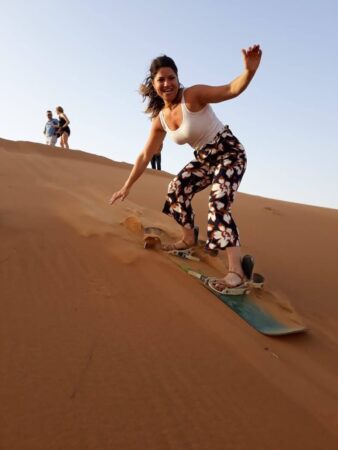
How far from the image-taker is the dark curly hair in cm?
295

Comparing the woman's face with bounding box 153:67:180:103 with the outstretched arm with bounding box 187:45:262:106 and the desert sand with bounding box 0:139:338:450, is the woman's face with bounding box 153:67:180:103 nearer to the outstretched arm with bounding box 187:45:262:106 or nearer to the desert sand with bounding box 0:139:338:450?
the outstretched arm with bounding box 187:45:262:106

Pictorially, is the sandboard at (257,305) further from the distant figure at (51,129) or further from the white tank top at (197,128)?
the distant figure at (51,129)

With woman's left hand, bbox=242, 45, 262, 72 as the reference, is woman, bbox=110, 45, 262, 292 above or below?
below

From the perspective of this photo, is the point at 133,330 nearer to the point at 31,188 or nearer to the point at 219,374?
the point at 219,374

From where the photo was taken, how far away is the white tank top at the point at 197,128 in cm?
289

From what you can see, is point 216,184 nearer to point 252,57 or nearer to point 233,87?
point 233,87

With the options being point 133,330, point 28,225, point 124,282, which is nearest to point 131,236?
point 28,225

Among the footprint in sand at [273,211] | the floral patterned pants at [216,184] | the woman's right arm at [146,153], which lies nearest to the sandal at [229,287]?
the floral patterned pants at [216,184]

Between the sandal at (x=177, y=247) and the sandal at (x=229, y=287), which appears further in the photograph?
the sandal at (x=177, y=247)

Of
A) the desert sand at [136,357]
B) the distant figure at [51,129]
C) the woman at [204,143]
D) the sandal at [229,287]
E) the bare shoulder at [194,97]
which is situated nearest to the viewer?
the desert sand at [136,357]

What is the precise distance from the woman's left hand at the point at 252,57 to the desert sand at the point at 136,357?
1.35 metres

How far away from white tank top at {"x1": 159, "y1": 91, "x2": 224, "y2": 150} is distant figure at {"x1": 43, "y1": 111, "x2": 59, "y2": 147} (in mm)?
9567

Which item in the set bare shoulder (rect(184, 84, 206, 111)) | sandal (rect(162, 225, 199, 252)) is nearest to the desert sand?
sandal (rect(162, 225, 199, 252))

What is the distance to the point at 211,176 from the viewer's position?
3.24 m
